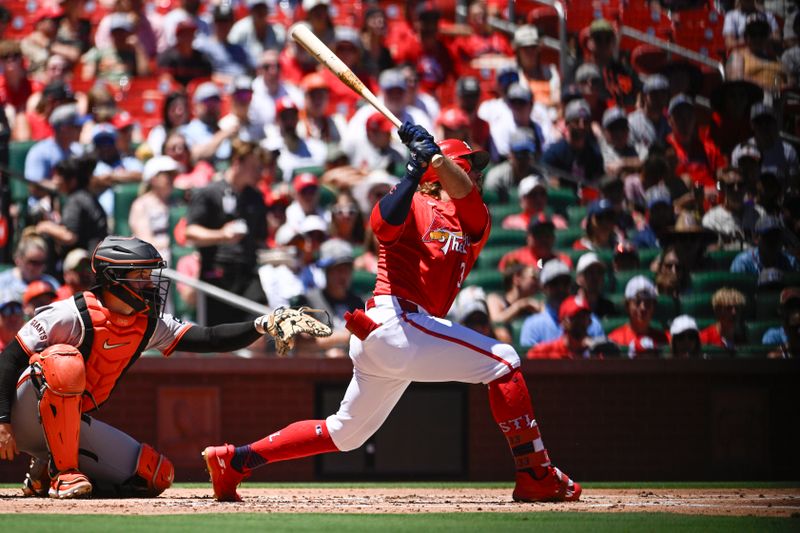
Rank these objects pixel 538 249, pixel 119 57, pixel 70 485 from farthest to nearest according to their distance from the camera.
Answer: pixel 119 57 < pixel 538 249 < pixel 70 485

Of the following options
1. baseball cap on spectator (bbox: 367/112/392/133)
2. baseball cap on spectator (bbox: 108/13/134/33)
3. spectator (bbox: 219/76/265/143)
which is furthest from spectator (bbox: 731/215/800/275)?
baseball cap on spectator (bbox: 108/13/134/33)

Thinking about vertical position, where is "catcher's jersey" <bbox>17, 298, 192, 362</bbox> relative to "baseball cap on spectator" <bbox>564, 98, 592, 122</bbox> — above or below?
below

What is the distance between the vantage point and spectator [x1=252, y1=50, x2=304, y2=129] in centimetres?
1183

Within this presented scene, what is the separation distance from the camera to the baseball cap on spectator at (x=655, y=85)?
11711mm

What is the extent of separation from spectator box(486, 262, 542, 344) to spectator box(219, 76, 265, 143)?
9.76 ft

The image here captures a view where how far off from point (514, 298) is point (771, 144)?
10.1 feet

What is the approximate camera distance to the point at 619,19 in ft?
40.1

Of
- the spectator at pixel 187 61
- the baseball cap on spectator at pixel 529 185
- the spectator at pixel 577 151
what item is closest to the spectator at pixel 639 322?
the baseball cap on spectator at pixel 529 185

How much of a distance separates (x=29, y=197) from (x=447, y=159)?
5.07m

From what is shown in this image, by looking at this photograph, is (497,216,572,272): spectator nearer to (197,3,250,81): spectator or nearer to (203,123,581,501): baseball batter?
(203,123,581,501): baseball batter

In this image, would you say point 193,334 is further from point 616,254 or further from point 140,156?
point 140,156

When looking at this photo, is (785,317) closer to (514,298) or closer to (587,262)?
(587,262)

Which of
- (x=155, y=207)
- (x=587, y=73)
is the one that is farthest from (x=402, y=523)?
(x=587, y=73)

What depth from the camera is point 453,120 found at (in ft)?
37.2
